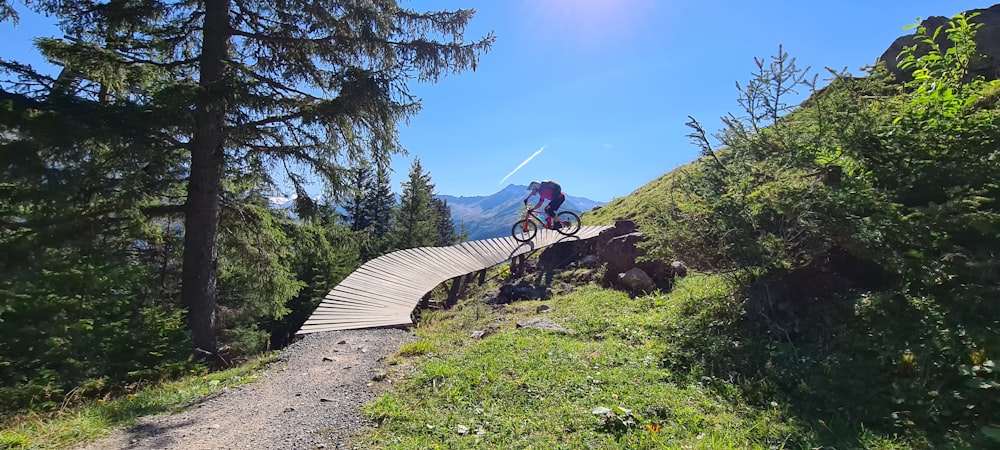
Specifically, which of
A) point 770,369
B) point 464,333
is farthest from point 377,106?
point 770,369

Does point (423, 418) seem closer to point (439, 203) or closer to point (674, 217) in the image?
point (674, 217)

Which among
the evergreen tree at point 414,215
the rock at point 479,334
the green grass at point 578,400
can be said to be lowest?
the green grass at point 578,400

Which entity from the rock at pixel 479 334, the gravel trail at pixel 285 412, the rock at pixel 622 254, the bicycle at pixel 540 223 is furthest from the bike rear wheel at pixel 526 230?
the gravel trail at pixel 285 412

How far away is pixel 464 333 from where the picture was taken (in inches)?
305

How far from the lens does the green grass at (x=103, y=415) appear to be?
382 cm

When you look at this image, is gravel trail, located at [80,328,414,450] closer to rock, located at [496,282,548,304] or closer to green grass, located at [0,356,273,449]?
green grass, located at [0,356,273,449]

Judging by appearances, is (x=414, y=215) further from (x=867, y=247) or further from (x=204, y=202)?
(x=867, y=247)

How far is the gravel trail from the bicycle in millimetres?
9007

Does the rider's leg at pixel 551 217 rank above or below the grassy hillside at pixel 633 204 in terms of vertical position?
below

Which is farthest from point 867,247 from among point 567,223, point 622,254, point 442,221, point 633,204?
point 442,221

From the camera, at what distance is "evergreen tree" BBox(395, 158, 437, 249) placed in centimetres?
3234

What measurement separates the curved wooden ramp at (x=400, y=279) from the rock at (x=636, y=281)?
4671mm

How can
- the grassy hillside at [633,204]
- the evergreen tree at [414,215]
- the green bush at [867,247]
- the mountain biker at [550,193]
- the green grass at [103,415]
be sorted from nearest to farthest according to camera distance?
the green bush at [867,247], the green grass at [103,415], the mountain biker at [550,193], the grassy hillside at [633,204], the evergreen tree at [414,215]

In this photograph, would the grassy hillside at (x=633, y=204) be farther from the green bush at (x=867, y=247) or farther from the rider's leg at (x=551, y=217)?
the green bush at (x=867, y=247)
